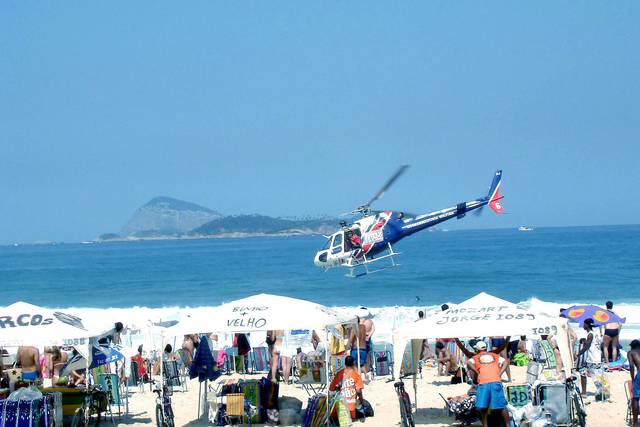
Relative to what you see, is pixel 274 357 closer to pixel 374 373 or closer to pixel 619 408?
pixel 374 373

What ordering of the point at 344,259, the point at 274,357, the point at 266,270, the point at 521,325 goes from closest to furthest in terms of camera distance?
the point at 521,325 → the point at 274,357 → the point at 344,259 → the point at 266,270

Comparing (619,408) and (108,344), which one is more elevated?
(108,344)

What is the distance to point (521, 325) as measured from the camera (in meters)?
9.66

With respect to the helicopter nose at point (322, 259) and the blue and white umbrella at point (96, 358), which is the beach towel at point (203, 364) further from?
the helicopter nose at point (322, 259)

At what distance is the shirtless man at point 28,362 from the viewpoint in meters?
11.1

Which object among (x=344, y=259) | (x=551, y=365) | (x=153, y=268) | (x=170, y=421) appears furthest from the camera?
(x=153, y=268)

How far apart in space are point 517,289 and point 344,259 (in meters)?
26.9

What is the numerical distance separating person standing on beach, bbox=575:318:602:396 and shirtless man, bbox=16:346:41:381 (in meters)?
7.54

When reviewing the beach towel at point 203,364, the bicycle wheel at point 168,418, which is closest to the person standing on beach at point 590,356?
the beach towel at point 203,364

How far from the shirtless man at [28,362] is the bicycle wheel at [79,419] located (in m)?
1.16

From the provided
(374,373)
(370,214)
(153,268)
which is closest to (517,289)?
(370,214)

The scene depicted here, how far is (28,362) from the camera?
11.1 metres

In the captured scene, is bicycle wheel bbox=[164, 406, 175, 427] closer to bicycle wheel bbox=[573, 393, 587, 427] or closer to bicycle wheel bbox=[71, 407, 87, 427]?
bicycle wheel bbox=[71, 407, 87, 427]

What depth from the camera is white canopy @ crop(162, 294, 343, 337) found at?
1006 cm
